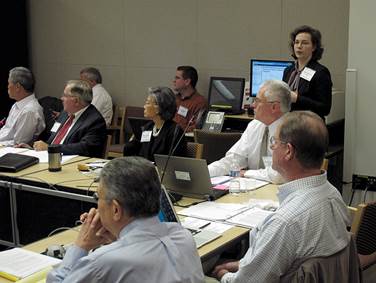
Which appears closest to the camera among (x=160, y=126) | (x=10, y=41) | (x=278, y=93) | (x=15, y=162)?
(x=278, y=93)

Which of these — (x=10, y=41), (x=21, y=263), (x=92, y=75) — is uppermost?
(x=10, y=41)

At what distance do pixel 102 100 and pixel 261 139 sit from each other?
11.4 feet

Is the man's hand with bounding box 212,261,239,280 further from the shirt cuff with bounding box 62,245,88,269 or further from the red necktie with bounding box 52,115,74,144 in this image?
the red necktie with bounding box 52,115,74,144

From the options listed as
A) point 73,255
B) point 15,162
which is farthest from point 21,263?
point 15,162

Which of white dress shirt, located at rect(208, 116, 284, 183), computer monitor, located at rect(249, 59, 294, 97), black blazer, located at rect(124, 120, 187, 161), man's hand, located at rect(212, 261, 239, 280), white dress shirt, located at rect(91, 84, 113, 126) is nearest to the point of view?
man's hand, located at rect(212, 261, 239, 280)

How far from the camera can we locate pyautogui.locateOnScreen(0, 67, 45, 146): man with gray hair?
5.16 meters

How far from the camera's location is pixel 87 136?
4605 millimetres

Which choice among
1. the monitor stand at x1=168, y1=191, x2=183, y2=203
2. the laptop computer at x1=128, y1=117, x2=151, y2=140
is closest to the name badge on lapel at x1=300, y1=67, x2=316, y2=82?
the laptop computer at x1=128, y1=117, x2=151, y2=140

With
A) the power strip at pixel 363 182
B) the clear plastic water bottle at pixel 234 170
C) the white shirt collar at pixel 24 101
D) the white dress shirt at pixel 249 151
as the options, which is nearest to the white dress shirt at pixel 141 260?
the clear plastic water bottle at pixel 234 170

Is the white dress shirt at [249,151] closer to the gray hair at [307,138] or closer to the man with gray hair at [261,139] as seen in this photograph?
the man with gray hair at [261,139]

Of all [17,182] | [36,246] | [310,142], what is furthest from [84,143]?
[310,142]

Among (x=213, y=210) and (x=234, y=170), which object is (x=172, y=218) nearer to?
(x=213, y=210)

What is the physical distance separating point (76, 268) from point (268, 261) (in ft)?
2.28

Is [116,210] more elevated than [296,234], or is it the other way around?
[116,210]
